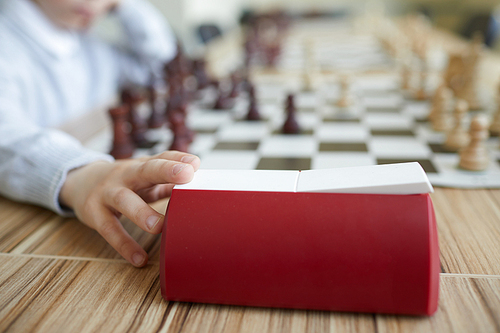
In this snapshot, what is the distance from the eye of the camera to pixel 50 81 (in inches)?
57.8

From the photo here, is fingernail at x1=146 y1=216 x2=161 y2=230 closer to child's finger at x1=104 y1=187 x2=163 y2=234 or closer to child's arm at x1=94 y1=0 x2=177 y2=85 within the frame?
child's finger at x1=104 y1=187 x2=163 y2=234

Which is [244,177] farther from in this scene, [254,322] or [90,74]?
[90,74]

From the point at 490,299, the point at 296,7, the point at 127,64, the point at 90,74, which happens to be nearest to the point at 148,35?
the point at 127,64

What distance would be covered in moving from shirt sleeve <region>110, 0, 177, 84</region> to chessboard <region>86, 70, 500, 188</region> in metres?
0.44

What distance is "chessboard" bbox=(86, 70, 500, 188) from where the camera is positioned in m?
0.92

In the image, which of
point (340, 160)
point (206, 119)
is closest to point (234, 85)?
point (206, 119)

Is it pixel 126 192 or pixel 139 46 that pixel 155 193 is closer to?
pixel 126 192

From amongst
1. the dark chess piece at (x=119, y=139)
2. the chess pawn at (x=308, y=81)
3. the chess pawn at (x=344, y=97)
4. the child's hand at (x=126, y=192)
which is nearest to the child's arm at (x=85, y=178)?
the child's hand at (x=126, y=192)

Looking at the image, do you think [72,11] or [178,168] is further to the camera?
[72,11]

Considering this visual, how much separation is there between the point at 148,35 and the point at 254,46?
0.67m

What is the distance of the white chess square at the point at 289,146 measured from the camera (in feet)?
3.29

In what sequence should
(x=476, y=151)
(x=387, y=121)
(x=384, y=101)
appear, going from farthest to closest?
(x=384, y=101)
(x=387, y=121)
(x=476, y=151)

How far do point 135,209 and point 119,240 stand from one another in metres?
0.08

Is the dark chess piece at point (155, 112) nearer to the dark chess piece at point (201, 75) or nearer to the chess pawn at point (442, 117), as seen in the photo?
the dark chess piece at point (201, 75)
